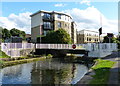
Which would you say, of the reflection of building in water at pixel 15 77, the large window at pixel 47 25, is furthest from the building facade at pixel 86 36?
the reflection of building in water at pixel 15 77

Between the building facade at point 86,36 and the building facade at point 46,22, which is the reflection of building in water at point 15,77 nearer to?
the building facade at point 46,22

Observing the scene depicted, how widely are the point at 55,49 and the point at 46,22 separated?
19.1 metres

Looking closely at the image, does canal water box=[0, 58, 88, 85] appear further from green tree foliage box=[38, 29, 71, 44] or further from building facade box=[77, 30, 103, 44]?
building facade box=[77, 30, 103, 44]

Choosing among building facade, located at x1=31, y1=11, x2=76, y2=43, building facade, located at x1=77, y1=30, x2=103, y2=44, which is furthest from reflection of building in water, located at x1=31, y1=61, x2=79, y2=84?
building facade, located at x1=77, y1=30, x2=103, y2=44

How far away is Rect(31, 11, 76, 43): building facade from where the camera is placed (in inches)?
2208

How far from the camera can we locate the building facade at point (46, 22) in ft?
184

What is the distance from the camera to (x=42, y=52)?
4047cm

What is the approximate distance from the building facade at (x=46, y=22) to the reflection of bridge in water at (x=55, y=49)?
53.4ft

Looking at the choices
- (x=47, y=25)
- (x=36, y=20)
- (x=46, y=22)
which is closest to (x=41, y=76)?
(x=47, y=25)

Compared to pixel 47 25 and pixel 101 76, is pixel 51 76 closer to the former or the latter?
pixel 101 76

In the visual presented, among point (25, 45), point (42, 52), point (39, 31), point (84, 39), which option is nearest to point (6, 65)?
point (25, 45)

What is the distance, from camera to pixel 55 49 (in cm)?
4025

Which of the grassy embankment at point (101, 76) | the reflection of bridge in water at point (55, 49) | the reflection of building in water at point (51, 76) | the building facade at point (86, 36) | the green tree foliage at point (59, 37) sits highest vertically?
the building facade at point (86, 36)

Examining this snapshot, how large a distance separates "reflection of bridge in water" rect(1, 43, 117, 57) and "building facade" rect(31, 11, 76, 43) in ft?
53.4
